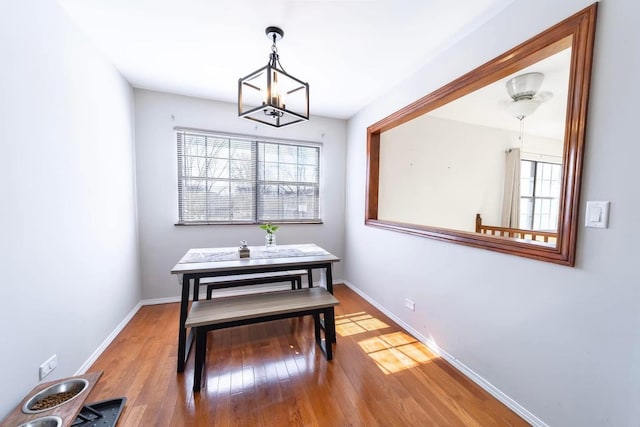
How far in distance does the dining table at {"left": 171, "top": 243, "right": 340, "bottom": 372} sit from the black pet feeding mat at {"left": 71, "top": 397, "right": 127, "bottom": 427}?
0.38 m

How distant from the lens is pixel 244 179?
327 cm

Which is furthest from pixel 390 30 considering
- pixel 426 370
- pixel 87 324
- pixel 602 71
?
pixel 87 324

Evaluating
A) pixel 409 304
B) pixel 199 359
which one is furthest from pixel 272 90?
pixel 409 304

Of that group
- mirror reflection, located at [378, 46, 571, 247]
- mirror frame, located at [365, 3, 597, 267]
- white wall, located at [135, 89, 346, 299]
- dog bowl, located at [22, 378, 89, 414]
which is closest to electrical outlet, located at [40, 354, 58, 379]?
dog bowl, located at [22, 378, 89, 414]

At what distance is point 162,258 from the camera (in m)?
2.95

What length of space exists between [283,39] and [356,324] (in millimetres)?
2711

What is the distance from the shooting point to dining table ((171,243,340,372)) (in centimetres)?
179

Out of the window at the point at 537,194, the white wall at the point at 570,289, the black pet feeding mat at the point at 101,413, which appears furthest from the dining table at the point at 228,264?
the window at the point at 537,194

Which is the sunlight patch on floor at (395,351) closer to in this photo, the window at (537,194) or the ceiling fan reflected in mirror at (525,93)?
the ceiling fan reflected in mirror at (525,93)

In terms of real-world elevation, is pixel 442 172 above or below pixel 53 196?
above

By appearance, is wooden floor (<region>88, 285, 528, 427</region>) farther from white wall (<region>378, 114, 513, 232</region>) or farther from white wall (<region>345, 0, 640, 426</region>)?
white wall (<region>378, 114, 513, 232</region>)

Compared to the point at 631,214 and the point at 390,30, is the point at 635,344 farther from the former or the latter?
the point at 390,30

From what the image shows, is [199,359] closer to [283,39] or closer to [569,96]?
[283,39]

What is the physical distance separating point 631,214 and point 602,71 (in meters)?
0.67
